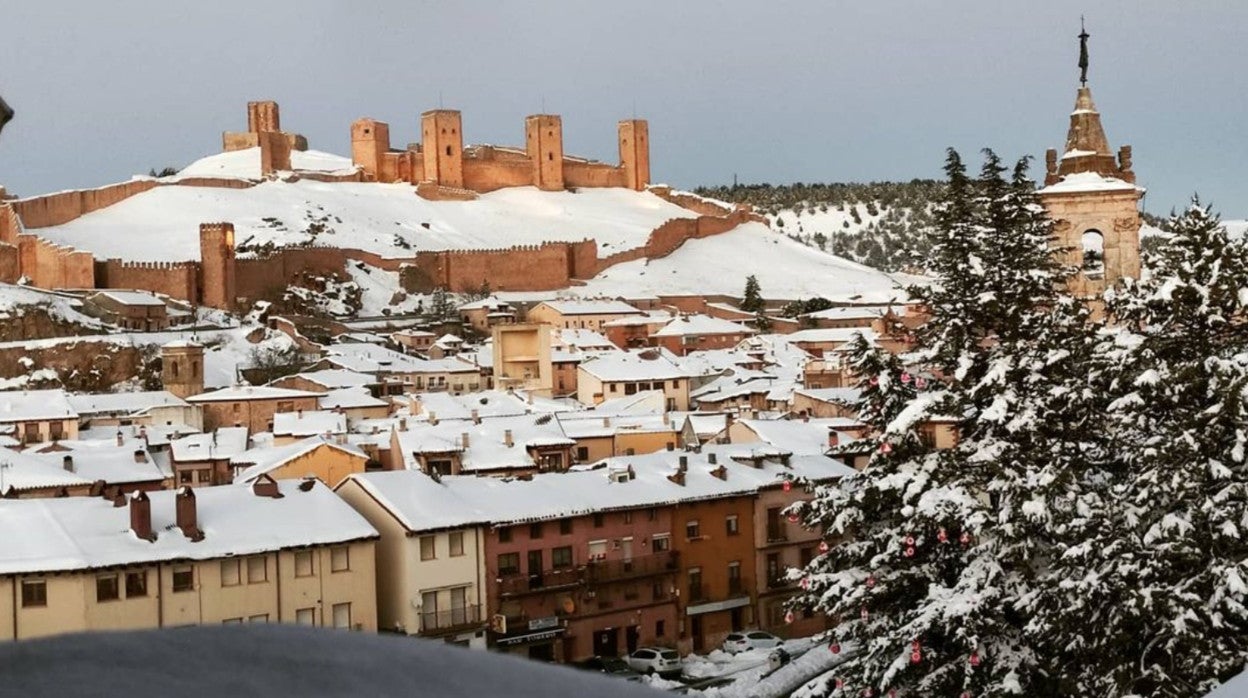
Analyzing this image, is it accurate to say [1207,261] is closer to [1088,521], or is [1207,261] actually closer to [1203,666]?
[1088,521]

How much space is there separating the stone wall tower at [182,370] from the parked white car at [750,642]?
25.4m

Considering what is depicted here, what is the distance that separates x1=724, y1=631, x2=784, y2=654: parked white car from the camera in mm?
22938

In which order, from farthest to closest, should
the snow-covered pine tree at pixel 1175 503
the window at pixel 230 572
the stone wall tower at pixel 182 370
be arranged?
the stone wall tower at pixel 182 370 < the window at pixel 230 572 < the snow-covered pine tree at pixel 1175 503

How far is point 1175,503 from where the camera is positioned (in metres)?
9.29

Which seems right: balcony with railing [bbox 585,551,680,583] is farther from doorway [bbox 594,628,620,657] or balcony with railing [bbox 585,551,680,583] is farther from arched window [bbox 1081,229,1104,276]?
arched window [bbox 1081,229,1104,276]

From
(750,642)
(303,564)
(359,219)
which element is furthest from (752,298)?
(303,564)

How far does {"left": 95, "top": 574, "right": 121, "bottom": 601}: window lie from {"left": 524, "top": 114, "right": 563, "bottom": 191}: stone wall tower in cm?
8195

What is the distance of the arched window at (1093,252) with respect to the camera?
15.4 m

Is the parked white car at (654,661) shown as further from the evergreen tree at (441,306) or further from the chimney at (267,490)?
the evergreen tree at (441,306)

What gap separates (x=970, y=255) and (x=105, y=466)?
20.6 m

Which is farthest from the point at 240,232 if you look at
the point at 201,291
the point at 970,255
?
the point at 970,255

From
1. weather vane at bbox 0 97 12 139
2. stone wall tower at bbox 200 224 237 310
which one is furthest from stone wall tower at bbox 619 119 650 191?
weather vane at bbox 0 97 12 139

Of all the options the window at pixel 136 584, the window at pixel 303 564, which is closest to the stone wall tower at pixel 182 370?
the window at pixel 303 564

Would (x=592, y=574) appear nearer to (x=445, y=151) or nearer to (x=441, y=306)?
(x=441, y=306)
